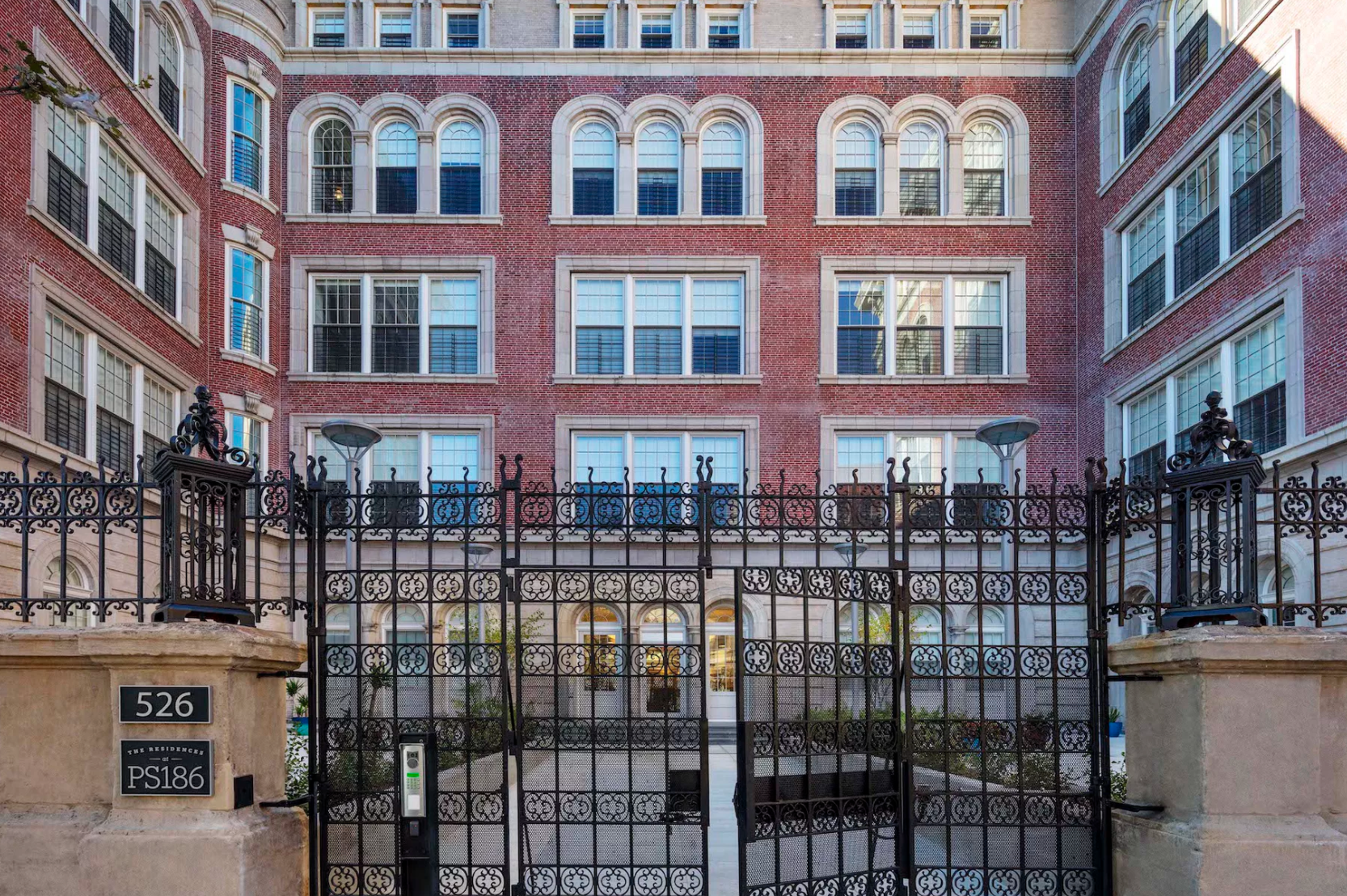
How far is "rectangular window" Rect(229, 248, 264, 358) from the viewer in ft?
87.4

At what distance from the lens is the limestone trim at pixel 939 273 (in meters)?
28.0

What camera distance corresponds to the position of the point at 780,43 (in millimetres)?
29047

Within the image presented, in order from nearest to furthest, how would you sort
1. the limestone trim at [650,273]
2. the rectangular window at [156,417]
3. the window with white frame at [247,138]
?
1. the rectangular window at [156,417]
2. the window with white frame at [247,138]
3. the limestone trim at [650,273]

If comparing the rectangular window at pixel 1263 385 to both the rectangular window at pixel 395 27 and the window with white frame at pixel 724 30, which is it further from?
the rectangular window at pixel 395 27

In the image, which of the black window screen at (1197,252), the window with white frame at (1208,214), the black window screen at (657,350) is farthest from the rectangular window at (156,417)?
the black window screen at (1197,252)

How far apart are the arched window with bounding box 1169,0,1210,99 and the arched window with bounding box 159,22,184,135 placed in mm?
20238

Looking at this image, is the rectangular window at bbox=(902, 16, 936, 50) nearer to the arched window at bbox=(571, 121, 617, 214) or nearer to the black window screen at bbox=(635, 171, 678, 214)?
the black window screen at bbox=(635, 171, 678, 214)

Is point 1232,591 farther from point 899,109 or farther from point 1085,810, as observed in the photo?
point 899,109

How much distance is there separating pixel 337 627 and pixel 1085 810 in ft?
66.9

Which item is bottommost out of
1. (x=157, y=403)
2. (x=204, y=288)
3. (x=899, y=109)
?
(x=157, y=403)

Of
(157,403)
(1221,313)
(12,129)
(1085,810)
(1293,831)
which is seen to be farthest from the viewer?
(157,403)

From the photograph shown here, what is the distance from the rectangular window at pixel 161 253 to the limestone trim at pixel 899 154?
14308mm

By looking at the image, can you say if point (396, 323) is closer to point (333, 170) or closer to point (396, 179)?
point (396, 179)

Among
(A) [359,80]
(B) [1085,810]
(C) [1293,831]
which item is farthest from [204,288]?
(C) [1293,831]
